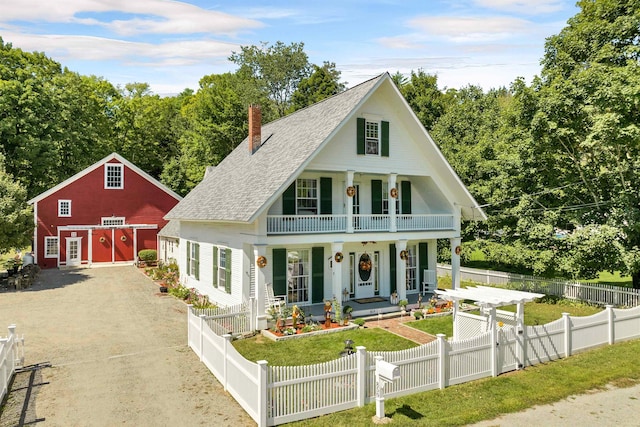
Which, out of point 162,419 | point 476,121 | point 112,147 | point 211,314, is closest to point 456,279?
point 211,314

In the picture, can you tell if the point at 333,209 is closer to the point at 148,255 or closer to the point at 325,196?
the point at 325,196

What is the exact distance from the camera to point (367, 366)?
32.0 feet

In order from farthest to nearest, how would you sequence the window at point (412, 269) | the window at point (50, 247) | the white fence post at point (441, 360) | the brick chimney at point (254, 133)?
the window at point (50, 247), the brick chimney at point (254, 133), the window at point (412, 269), the white fence post at point (441, 360)

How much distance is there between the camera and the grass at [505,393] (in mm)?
9250

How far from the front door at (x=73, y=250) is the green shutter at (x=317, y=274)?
2331cm

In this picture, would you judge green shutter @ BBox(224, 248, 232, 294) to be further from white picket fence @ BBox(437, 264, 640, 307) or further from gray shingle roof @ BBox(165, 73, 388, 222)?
white picket fence @ BBox(437, 264, 640, 307)

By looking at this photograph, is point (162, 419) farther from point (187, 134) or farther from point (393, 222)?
point (187, 134)

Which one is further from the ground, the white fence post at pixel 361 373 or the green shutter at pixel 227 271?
the green shutter at pixel 227 271

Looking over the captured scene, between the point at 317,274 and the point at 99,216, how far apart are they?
23.2m

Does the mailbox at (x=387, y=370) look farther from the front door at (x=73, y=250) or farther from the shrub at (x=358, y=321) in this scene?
the front door at (x=73, y=250)

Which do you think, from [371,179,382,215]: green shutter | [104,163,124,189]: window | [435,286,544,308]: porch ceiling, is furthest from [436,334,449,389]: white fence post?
[104,163,124,189]: window

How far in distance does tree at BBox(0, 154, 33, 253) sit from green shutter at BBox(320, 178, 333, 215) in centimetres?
1756

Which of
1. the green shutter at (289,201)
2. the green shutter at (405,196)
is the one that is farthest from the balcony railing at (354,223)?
the green shutter at (405,196)

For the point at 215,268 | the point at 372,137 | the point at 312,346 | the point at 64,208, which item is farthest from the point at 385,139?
the point at 64,208
